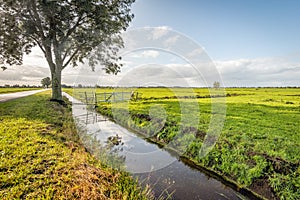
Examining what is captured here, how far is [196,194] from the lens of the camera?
6.06m

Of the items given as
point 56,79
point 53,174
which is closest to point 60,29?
point 56,79

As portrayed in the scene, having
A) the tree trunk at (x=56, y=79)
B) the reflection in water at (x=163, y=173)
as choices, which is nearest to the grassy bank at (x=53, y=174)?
the reflection in water at (x=163, y=173)

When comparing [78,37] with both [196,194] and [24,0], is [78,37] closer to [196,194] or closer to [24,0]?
[24,0]

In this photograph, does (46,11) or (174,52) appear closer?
(174,52)

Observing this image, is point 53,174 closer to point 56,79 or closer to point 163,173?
point 163,173

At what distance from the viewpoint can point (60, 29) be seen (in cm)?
1811

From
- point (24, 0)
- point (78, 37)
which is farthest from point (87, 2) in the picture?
point (24, 0)

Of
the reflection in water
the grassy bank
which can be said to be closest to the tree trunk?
the reflection in water

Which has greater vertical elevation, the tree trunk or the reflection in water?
the tree trunk

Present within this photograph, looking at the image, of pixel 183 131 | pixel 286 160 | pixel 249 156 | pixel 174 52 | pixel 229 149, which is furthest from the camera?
pixel 183 131

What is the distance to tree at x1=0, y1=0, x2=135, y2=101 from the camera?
16733 millimetres

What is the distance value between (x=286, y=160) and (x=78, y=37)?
18871 mm

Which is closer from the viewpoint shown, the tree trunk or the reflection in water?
the reflection in water

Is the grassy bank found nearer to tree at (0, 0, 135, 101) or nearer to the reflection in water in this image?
the reflection in water
